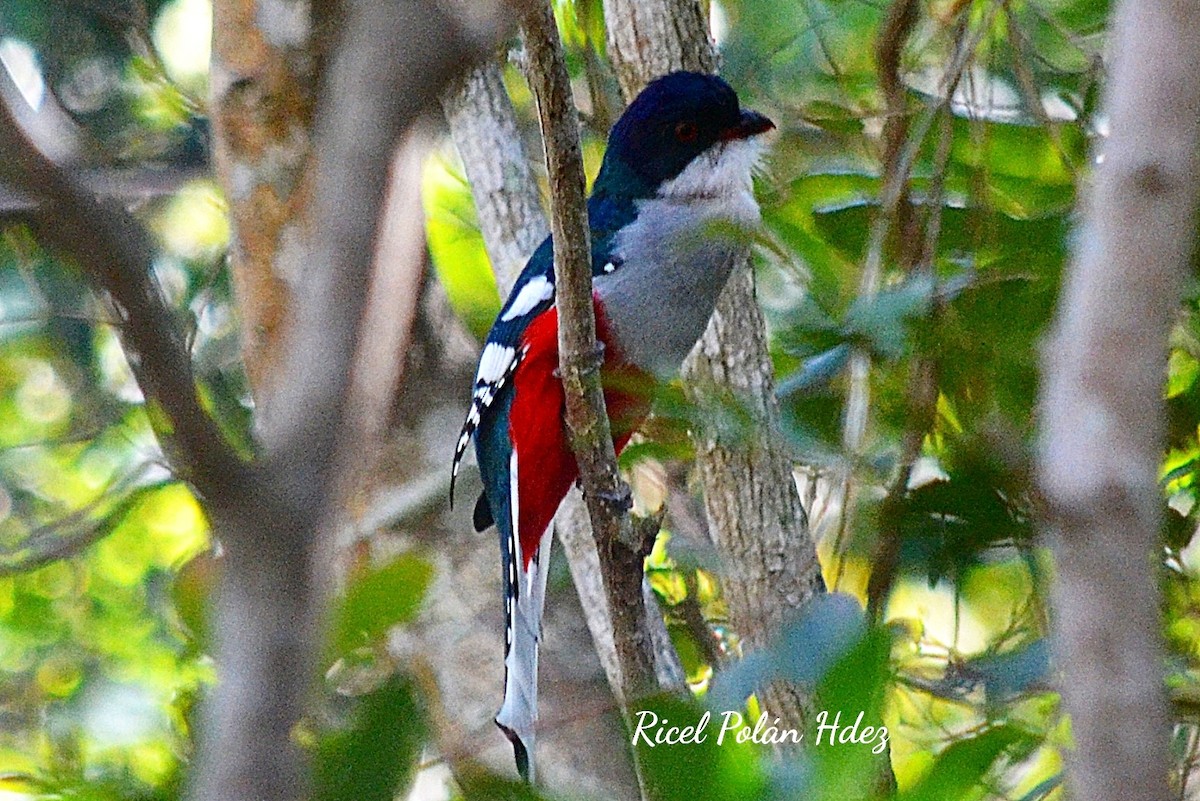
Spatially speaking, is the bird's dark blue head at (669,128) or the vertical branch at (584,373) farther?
the bird's dark blue head at (669,128)

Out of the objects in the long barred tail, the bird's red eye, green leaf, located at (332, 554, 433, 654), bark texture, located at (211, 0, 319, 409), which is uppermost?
bark texture, located at (211, 0, 319, 409)

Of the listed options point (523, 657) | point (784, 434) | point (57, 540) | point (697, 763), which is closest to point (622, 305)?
point (523, 657)

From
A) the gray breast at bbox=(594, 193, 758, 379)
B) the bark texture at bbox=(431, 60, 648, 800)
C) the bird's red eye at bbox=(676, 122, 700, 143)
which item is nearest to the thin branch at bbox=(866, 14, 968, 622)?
the gray breast at bbox=(594, 193, 758, 379)

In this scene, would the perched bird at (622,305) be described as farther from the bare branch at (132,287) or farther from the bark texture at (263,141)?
the bare branch at (132,287)

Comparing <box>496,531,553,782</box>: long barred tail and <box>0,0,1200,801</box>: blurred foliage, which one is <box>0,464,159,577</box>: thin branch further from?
<box>496,531,553,782</box>: long barred tail

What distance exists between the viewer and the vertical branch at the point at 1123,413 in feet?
2.55

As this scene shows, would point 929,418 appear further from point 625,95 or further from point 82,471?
point 82,471

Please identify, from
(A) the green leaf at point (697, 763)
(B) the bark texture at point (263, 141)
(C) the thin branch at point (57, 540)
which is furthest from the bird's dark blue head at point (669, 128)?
(A) the green leaf at point (697, 763)

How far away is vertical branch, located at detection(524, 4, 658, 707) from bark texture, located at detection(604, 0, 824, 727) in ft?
1.00

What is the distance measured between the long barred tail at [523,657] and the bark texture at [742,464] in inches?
17.2

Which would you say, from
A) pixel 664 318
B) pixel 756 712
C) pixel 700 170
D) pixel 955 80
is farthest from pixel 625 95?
pixel 756 712

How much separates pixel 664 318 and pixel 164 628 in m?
2.24

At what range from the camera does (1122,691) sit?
778 mm

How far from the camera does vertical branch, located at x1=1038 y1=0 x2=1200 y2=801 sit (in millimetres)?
776
